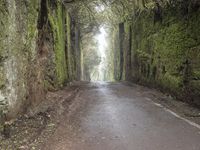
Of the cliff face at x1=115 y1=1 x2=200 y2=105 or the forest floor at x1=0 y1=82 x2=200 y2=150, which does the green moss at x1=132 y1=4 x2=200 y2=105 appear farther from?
the forest floor at x1=0 y1=82 x2=200 y2=150

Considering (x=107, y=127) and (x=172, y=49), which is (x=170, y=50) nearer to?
(x=172, y=49)

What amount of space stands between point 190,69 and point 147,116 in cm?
264

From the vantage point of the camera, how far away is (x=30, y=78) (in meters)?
8.60

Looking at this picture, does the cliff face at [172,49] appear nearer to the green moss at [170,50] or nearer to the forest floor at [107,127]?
the green moss at [170,50]

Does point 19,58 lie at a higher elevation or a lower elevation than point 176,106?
higher

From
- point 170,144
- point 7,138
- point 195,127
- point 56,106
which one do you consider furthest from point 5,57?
point 195,127

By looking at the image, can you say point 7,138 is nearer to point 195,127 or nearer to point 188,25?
point 195,127

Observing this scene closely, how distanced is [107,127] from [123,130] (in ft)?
1.47

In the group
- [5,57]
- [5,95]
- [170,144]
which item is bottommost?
[170,144]

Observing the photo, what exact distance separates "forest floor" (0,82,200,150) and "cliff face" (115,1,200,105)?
90 centimetres

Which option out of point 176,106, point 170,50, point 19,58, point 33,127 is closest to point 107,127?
point 33,127

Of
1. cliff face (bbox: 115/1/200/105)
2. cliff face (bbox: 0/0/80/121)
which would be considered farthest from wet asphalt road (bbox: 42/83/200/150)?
cliff face (bbox: 115/1/200/105)

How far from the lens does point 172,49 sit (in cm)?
1164

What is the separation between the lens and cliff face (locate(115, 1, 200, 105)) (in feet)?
31.8
